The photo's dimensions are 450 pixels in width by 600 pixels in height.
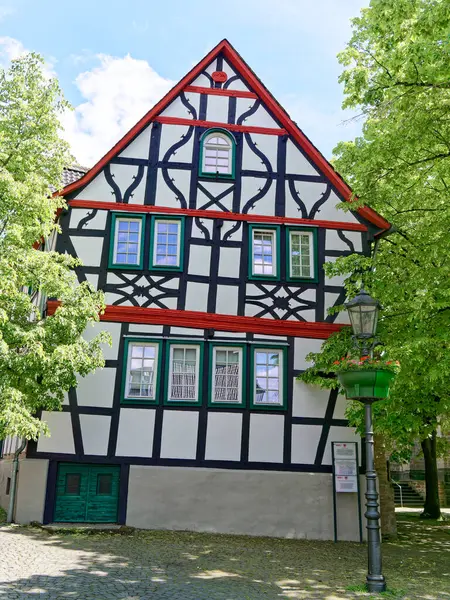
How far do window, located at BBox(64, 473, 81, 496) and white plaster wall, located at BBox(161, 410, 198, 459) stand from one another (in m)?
1.93

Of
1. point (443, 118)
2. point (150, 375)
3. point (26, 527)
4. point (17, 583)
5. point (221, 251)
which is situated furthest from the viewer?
point (221, 251)

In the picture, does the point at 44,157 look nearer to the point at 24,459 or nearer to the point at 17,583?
the point at 24,459

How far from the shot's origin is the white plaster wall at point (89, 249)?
47.3 ft

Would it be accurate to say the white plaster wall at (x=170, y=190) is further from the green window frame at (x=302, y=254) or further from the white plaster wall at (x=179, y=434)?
Result: the white plaster wall at (x=179, y=434)

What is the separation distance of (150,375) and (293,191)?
19.6 ft

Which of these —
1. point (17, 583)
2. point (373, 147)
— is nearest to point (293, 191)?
point (373, 147)

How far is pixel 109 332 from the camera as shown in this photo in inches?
547

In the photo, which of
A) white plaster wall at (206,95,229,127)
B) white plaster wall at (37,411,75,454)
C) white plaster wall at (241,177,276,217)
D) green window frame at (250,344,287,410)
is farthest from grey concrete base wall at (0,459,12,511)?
white plaster wall at (206,95,229,127)

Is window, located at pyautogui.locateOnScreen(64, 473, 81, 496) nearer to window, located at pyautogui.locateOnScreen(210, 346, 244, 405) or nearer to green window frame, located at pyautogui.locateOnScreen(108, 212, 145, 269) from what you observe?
window, located at pyautogui.locateOnScreen(210, 346, 244, 405)

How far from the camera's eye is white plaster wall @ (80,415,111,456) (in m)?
13.3

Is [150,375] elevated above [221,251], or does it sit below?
below

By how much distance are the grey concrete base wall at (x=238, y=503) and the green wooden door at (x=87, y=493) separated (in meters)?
0.46

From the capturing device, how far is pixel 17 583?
25.2 ft

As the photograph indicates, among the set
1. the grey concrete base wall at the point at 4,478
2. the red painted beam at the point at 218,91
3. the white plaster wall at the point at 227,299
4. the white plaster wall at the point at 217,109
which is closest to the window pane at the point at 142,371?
the white plaster wall at the point at 227,299
